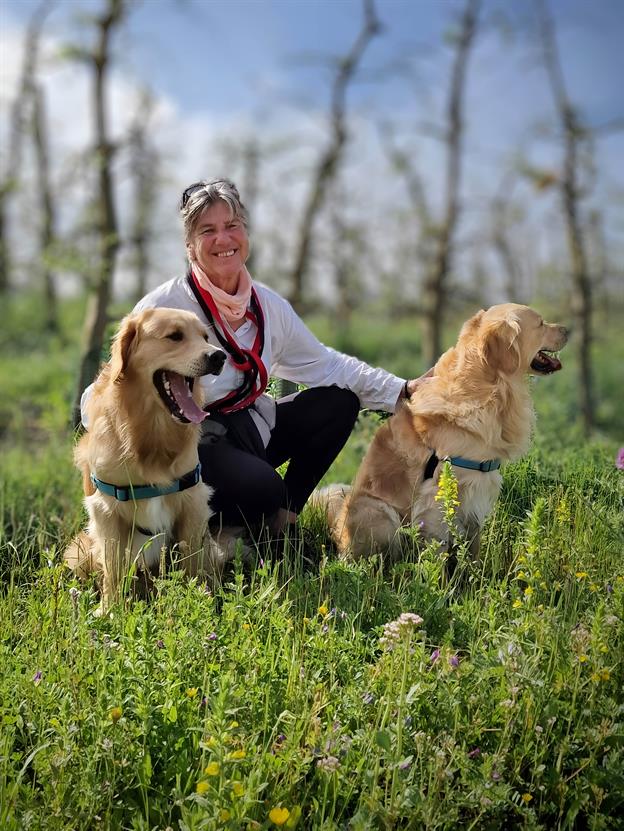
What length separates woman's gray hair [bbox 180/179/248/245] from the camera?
146 inches

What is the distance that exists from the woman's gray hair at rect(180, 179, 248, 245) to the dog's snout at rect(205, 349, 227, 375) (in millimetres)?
926

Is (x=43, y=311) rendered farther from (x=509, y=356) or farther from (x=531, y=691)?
(x=531, y=691)

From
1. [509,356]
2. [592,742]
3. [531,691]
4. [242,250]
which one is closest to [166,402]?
[242,250]

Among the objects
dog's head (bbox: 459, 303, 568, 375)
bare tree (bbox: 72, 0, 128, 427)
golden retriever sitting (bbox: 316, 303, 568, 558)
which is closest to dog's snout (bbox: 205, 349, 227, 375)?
golden retriever sitting (bbox: 316, 303, 568, 558)

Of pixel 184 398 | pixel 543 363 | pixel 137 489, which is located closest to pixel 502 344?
pixel 543 363

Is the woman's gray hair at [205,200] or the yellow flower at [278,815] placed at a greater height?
the woman's gray hair at [205,200]

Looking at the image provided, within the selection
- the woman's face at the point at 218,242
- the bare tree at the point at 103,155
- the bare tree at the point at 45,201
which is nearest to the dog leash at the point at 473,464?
the woman's face at the point at 218,242

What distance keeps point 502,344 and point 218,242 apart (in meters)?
1.43

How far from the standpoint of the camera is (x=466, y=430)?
3.56m

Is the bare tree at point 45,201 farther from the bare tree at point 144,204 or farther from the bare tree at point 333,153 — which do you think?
the bare tree at point 333,153

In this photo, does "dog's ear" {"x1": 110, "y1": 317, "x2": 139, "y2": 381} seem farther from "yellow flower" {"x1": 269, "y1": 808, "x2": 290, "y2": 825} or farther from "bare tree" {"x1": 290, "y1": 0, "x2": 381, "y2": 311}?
"bare tree" {"x1": 290, "y1": 0, "x2": 381, "y2": 311}

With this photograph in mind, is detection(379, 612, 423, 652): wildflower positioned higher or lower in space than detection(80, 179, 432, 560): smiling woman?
lower

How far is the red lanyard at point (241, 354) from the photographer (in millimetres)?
3705

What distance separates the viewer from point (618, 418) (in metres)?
15.2
